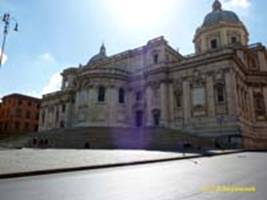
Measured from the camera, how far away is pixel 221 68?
107ft

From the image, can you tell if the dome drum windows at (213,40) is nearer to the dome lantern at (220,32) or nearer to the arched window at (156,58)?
the dome lantern at (220,32)

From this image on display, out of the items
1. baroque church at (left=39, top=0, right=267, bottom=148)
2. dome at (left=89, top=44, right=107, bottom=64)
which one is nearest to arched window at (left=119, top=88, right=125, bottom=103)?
baroque church at (left=39, top=0, right=267, bottom=148)

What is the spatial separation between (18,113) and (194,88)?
1730 inches

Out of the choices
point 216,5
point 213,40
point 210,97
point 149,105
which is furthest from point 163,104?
point 216,5

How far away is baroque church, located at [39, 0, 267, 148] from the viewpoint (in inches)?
1265

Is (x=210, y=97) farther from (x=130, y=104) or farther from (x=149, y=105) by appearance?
(x=130, y=104)

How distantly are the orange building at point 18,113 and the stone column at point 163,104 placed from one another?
36598 millimetres

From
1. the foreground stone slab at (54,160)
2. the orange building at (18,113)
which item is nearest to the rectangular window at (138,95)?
the foreground stone slab at (54,160)

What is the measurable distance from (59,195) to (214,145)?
81.2 ft

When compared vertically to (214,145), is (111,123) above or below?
above

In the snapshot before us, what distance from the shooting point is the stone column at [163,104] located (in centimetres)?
3569

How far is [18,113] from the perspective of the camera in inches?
2406

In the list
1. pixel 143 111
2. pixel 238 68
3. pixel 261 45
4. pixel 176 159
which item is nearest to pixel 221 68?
pixel 238 68

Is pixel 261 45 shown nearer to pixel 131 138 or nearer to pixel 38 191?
pixel 131 138
